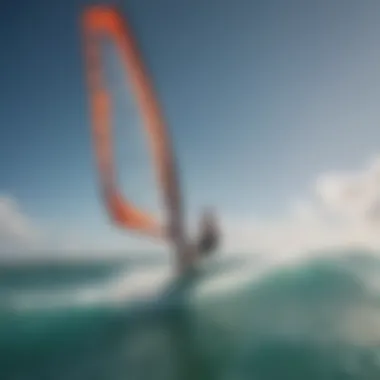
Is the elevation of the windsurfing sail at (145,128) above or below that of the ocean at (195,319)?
above

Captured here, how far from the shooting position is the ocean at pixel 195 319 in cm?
190

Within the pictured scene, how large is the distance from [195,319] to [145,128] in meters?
0.57

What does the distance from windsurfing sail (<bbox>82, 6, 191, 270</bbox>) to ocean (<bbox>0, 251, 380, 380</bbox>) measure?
111mm

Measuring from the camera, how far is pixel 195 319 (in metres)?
1.96

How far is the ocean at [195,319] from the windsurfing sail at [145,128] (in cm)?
11

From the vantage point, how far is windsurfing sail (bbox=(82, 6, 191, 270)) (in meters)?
1.97

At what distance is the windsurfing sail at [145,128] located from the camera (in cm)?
197

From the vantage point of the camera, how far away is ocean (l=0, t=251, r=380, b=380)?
1.90 metres

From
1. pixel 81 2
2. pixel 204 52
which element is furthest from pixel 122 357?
pixel 81 2

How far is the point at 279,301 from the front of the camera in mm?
1943

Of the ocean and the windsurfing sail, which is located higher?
the windsurfing sail

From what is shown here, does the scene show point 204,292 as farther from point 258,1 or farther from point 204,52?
point 258,1

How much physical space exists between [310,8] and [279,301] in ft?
2.79

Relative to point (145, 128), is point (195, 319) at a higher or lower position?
lower
